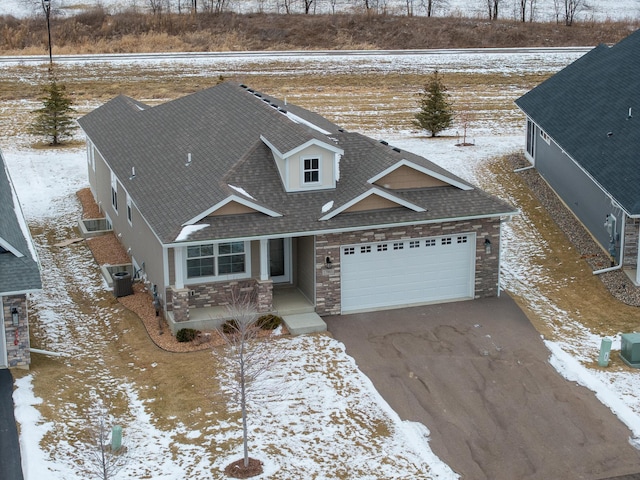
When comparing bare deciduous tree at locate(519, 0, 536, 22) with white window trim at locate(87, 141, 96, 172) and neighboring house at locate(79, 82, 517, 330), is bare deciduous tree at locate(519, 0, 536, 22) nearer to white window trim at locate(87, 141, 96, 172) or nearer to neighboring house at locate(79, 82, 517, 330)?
white window trim at locate(87, 141, 96, 172)

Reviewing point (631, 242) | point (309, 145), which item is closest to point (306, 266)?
point (309, 145)

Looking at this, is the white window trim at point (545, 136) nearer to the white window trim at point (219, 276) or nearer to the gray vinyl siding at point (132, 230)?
the white window trim at point (219, 276)

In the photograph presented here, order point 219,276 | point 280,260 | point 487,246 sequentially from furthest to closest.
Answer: point 280,260
point 487,246
point 219,276

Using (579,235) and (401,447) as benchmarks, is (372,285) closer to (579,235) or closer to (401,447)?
(401,447)

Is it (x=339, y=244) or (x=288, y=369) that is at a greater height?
(x=339, y=244)

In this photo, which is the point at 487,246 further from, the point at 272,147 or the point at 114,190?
the point at 114,190

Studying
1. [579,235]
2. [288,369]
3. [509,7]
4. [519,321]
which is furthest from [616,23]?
[288,369]

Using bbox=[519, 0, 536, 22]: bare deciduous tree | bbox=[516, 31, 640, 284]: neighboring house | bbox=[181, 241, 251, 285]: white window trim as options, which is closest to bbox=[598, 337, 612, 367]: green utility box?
bbox=[516, 31, 640, 284]: neighboring house

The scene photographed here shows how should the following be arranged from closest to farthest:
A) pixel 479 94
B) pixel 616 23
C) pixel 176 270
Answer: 1. pixel 176 270
2. pixel 479 94
3. pixel 616 23
